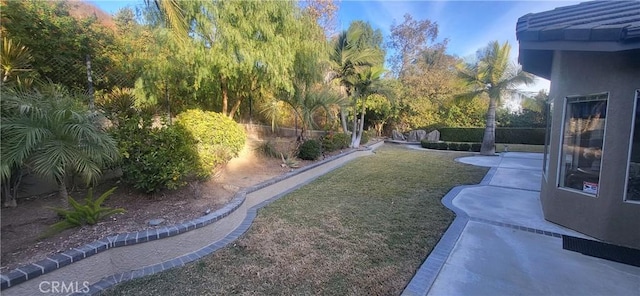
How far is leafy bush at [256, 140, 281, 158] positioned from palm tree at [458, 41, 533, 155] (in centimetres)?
1176

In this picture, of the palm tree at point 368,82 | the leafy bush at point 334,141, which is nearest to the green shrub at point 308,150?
the leafy bush at point 334,141

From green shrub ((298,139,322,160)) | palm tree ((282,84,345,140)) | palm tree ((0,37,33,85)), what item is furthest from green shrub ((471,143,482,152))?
palm tree ((0,37,33,85))

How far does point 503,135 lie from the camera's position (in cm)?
2361

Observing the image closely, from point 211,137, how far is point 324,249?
358 cm

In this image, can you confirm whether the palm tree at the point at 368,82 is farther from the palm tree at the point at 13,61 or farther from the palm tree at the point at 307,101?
the palm tree at the point at 13,61

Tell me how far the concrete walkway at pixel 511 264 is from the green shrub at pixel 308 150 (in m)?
5.47

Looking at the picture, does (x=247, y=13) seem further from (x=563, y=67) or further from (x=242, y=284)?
(x=563, y=67)

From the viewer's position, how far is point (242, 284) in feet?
9.38

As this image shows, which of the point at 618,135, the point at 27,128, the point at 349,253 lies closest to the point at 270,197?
the point at 349,253

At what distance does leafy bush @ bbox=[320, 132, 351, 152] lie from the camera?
11664mm

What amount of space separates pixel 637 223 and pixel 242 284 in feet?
17.3

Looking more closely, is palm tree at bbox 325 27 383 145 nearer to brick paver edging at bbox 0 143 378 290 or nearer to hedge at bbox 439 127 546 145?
brick paver edging at bbox 0 143 378 290

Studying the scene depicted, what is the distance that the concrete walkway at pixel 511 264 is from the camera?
279 cm

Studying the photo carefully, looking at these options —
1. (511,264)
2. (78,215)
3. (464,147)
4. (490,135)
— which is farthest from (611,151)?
(464,147)
